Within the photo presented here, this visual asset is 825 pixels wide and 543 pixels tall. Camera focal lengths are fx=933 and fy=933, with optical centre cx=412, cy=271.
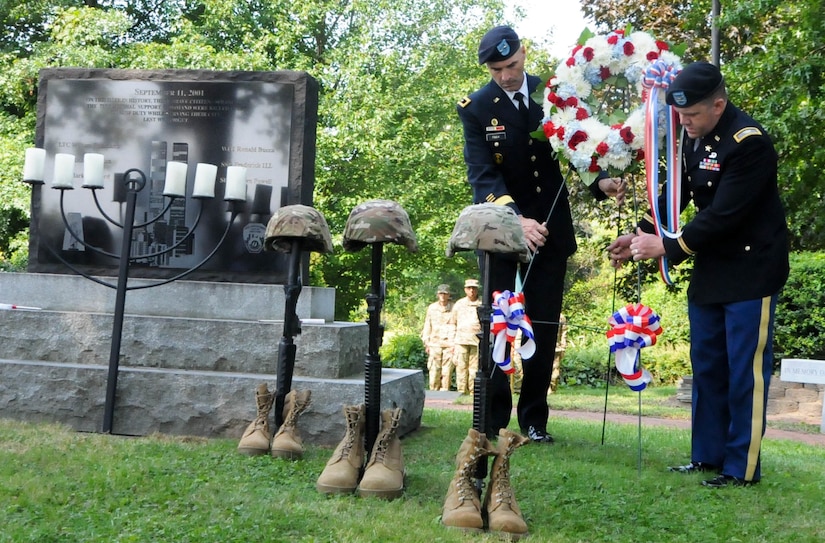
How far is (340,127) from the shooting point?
20.2m

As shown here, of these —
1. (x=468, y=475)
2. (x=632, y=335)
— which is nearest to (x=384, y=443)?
(x=468, y=475)

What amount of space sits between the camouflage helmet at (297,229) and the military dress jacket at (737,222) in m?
1.80

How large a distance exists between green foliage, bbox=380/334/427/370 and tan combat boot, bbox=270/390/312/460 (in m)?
13.2

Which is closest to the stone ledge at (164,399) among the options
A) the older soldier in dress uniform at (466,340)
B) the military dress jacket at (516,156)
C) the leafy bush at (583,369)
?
the military dress jacket at (516,156)

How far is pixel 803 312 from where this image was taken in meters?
12.8

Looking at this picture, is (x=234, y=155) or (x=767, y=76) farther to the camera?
(x=767, y=76)

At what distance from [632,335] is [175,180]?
3.05 m

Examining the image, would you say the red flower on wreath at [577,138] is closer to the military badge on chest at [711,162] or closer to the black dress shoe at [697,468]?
the military badge on chest at [711,162]

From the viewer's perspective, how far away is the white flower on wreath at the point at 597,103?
5.01m

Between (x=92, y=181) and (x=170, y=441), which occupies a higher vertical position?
(x=92, y=181)

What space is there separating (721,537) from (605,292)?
71.4 feet

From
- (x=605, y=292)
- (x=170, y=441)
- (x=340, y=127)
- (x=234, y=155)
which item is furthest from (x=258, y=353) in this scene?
(x=605, y=292)

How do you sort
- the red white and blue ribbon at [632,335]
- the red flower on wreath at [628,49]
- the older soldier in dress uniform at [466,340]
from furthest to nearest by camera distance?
1. the older soldier in dress uniform at [466,340]
2. the red flower on wreath at [628,49]
3. the red white and blue ribbon at [632,335]

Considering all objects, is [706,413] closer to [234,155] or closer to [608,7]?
[234,155]
